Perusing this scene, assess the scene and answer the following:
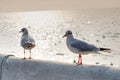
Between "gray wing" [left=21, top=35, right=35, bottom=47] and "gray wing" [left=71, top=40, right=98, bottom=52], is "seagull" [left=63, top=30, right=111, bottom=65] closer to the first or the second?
"gray wing" [left=71, top=40, right=98, bottom=52]

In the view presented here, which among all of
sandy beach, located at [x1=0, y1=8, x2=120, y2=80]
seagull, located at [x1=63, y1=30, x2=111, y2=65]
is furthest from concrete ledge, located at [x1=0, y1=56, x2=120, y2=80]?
seagull, located at [x1=63, y1=30, x2=111, y2=65]

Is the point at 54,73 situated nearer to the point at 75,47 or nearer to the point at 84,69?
the point at 84,69

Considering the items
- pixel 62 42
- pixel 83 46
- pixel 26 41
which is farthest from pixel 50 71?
pixel 62 42

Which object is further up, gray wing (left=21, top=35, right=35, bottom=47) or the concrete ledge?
gray wing (left=21, top=35, right=35, bottom=47)

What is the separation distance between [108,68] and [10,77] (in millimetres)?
1800

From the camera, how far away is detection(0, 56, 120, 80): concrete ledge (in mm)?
6031

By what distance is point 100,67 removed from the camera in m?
6.17

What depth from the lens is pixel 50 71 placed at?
6.58 meters

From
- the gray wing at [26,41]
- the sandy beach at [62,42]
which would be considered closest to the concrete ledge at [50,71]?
the sandy beach at [62,42]

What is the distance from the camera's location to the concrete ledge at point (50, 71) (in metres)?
6.03

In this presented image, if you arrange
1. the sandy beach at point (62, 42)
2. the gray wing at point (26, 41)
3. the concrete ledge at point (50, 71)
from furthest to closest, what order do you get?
1. the sandy beach at point (62, 42)
2. the gray wing at point (26, 41)
3. the concrete ledge at point (50, 71)

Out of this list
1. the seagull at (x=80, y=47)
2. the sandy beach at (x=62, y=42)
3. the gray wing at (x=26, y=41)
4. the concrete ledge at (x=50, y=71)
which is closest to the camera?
the concrete ledge at (x=50, y=71)

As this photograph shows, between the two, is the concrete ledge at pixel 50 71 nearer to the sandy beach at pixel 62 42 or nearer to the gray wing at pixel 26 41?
the sandy beach at pixel 62 42

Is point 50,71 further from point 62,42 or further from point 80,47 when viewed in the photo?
point 62,42
